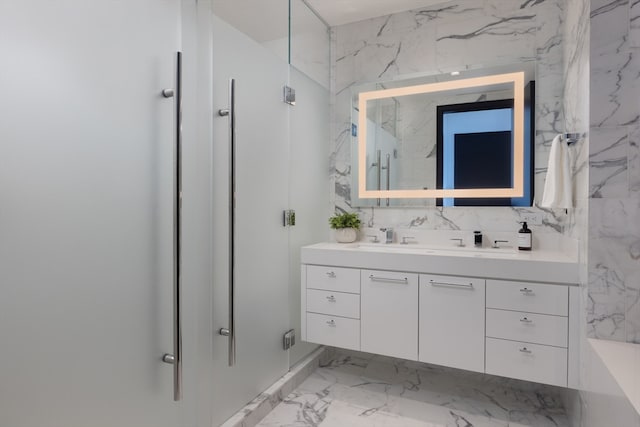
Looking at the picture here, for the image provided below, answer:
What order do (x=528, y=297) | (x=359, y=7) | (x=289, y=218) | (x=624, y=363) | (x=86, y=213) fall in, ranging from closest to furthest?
(x=86, y=213), (x=624, y=363), (x=528, y=297), (x=289, y=218), (x=359, y=7)

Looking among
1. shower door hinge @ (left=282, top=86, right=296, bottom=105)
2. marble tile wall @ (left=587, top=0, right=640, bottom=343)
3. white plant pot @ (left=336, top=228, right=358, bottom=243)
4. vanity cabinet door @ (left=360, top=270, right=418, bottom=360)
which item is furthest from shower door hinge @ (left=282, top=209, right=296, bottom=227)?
marble tile wall @ (left=587, top=0, right=640, bottom=343)

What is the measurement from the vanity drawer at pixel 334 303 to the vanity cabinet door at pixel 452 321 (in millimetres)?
369

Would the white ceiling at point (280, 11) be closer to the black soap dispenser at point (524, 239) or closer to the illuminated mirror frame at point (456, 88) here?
the illuminated mirror frame at point (456, 88)

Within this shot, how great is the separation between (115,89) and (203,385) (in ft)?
3.93

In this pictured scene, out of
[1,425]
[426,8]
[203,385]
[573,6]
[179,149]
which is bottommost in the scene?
[203,385]

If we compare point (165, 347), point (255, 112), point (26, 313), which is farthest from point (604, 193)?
point (26, 313)

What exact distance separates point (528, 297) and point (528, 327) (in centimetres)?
14

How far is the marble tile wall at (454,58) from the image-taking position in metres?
2.09

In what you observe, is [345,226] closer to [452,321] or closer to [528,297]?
[452,321]

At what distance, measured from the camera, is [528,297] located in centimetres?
168

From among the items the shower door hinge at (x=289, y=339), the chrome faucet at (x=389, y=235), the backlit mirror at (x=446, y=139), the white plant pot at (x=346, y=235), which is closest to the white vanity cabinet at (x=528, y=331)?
the backlit mirror at (x=446, y=139)

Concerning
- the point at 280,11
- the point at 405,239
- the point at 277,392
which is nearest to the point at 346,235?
the point at 405,239

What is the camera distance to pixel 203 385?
1.57 meters

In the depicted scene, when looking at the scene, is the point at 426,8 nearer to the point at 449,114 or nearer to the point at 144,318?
the point at 449,114
